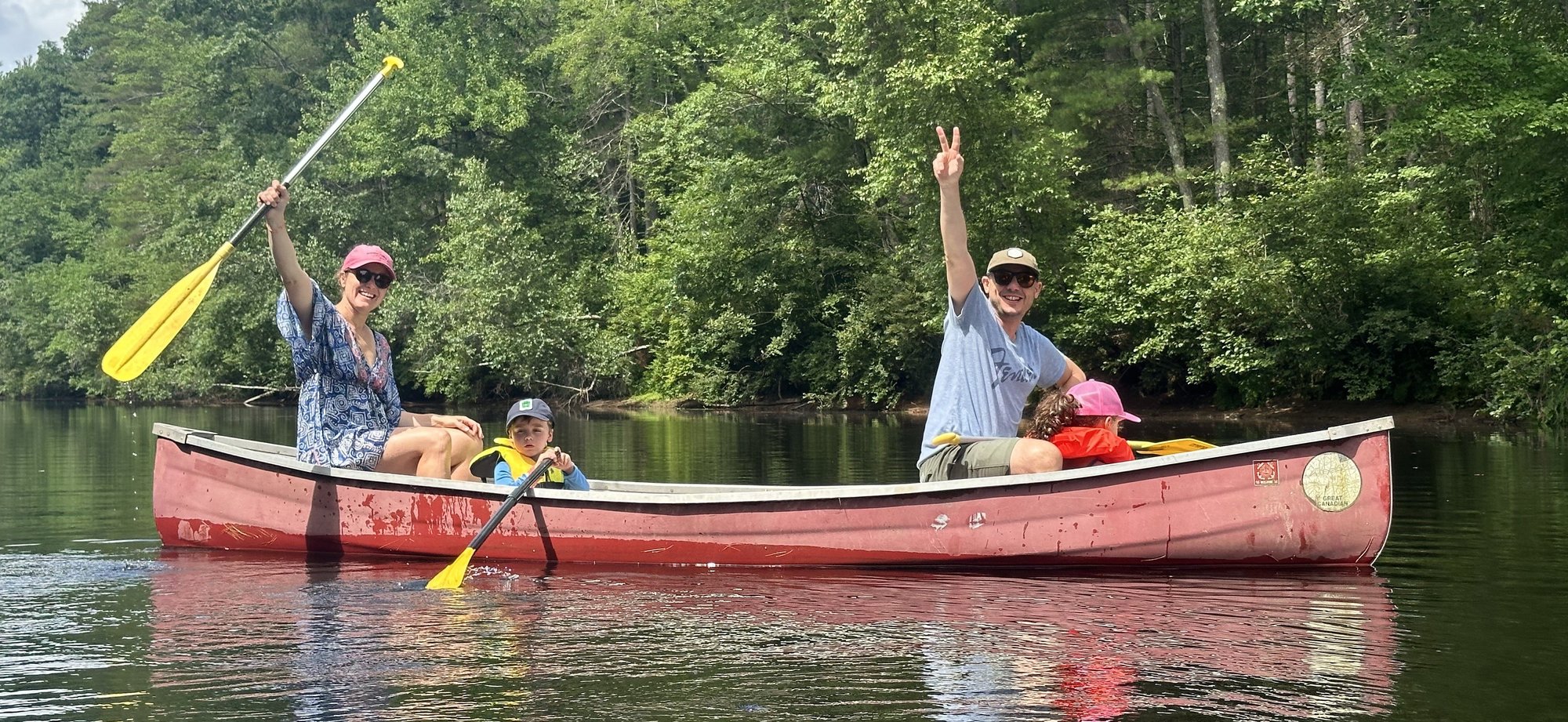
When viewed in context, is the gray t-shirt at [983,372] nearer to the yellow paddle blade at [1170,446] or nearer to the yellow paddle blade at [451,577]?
the yellow paddle blade at [1170,446]

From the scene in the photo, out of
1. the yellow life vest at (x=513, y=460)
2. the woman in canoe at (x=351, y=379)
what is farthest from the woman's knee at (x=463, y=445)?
the yellow life vest at (x=513, y=460)

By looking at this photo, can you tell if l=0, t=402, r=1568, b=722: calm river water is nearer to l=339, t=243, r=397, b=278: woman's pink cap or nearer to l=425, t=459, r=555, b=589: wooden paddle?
l=425, t=459, r=555, b=589: wooden paddle

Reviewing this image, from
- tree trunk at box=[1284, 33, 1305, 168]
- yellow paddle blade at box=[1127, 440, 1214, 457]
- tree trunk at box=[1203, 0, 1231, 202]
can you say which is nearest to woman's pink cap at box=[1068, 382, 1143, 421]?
yellow paddle blade at box=[1127, 440, 1214, 457]

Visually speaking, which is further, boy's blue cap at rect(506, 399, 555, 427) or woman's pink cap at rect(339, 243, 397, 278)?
boy's blue cap at rect(506, 399, 555, 427)

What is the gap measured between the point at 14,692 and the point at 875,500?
13.3 ft

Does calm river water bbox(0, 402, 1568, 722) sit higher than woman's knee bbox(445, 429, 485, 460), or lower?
lower

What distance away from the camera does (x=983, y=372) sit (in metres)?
7.27

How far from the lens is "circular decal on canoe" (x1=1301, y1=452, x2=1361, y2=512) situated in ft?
24.5

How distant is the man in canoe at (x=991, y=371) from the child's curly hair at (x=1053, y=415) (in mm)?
91

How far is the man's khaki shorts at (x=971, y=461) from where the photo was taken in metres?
7.44

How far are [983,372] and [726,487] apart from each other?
2.55 meters

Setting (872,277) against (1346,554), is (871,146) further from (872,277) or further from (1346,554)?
(1346,554)

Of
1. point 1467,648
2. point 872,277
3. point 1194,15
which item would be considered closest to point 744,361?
point 872,277

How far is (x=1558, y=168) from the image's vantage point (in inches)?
720
